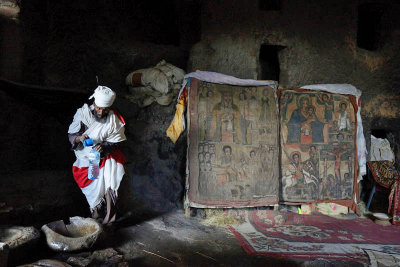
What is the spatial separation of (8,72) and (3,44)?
39 cm

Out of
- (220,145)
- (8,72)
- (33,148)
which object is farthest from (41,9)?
(220,145)

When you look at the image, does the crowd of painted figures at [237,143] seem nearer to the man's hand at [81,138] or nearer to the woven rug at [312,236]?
the woven rug at [312,236]

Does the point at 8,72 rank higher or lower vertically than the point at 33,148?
higher

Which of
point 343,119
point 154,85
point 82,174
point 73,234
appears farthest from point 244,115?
point 73,234

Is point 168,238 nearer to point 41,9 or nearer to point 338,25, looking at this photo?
point 41,9

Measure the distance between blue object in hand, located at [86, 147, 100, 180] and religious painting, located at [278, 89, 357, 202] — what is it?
299cm

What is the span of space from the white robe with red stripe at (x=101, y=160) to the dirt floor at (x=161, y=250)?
0.49 metres

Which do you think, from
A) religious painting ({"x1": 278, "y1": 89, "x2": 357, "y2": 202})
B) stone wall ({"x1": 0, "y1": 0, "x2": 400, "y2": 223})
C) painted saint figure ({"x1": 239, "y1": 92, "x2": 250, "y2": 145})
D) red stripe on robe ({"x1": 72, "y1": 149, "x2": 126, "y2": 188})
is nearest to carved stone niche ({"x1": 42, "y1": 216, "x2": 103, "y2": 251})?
red stripe on robe ({"x1": 72, "y1": 149, "x2": 126, "y2": 188})

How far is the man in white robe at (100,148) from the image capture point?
359 centimetres

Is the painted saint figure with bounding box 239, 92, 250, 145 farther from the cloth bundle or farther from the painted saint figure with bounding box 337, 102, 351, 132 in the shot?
the painted saint figure with bounding box 337, 102, 351, 132

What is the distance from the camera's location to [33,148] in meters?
4.75

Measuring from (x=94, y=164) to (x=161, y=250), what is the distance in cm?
127

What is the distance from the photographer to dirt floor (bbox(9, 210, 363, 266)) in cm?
295

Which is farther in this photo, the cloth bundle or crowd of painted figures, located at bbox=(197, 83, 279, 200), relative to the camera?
the cloth bundle
